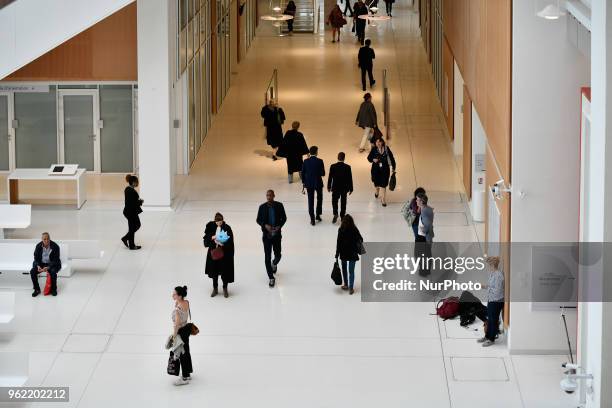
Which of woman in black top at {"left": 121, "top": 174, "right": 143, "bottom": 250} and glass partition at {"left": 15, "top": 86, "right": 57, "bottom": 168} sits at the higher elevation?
glass partition at {"left": 15, "top": 86, "right": 57, "bottom": 168}

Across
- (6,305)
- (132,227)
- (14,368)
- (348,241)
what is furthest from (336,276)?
(14,368)

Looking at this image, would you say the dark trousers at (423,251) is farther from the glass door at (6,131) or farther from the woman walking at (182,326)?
the glass door at (6,131)

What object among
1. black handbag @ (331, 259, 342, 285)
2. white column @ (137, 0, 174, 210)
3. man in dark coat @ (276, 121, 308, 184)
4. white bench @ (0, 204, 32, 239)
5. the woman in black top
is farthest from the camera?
man in dark coat @ (276, 121, 308, 184)

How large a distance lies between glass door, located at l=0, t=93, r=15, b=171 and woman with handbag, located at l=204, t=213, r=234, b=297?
9.59 meters

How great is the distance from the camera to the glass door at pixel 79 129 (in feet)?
88.0

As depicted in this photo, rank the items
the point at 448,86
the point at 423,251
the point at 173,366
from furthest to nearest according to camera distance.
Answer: the point at 448,86, the point at 423,251, the point at 173,366

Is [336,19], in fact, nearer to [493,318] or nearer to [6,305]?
[493,318]

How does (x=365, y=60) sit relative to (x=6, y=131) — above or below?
above

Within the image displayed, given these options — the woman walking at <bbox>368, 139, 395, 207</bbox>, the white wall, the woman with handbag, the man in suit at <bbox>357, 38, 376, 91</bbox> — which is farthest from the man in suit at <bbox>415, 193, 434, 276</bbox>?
the man in suit at <bbox>357, 38, 376, 91</bbox>

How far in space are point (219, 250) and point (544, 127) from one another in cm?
518

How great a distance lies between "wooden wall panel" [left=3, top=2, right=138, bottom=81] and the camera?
2541 centimetres

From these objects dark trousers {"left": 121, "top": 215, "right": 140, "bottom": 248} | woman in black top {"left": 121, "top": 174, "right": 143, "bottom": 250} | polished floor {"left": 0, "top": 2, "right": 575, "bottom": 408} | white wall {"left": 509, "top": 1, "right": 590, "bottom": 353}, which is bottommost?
polished floor {"left": 0, "top": 2, "right": 575, "bottom": 408}

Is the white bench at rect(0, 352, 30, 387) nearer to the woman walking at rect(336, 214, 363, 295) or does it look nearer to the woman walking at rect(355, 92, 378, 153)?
the woman walking at rect(336, 214, 363, 295)

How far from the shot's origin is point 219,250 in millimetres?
18719
